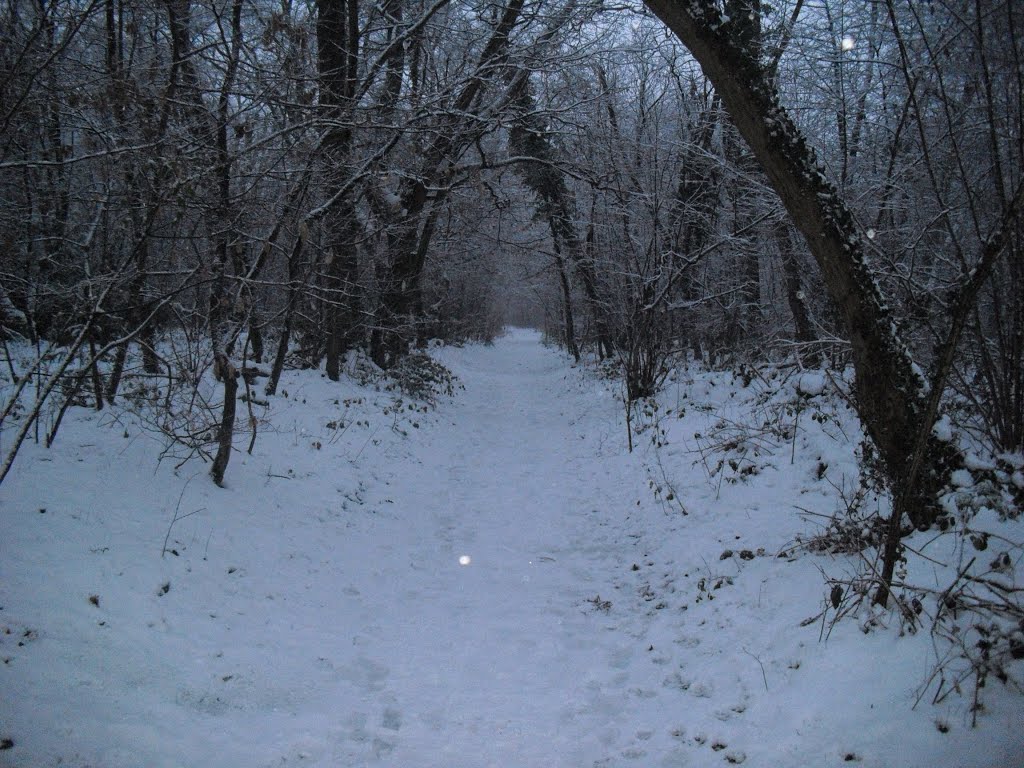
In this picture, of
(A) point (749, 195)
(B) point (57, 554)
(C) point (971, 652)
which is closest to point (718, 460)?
(C) point (971, 652)

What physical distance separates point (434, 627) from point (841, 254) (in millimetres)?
4155

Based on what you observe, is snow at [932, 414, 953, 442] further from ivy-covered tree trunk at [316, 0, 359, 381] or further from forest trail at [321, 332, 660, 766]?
ivy-covered tree trunk at [316, 0, 359, 381]

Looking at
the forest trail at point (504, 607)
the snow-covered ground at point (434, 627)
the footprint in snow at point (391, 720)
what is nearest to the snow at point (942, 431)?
the snow-covered ground at point (434, 627)

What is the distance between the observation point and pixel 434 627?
171 inches

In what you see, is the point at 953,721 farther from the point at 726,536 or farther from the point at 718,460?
the point at 718,460

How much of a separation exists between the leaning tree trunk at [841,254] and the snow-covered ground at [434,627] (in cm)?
96

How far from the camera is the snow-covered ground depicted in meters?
2.79

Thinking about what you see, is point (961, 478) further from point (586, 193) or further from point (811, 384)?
point (586, 193)

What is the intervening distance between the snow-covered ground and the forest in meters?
0.43

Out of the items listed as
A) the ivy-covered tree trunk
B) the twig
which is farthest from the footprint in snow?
the ivy-covered tree trunk

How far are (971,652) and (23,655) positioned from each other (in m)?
4.96

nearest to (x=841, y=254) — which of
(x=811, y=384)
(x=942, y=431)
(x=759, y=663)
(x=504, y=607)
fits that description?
(x=942, y=431)

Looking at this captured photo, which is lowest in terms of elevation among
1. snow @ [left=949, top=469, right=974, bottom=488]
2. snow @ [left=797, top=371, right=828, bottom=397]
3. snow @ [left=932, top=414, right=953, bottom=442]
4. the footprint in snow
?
the footprint in snow

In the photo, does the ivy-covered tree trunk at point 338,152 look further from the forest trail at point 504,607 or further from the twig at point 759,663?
the twig at point 759,663
